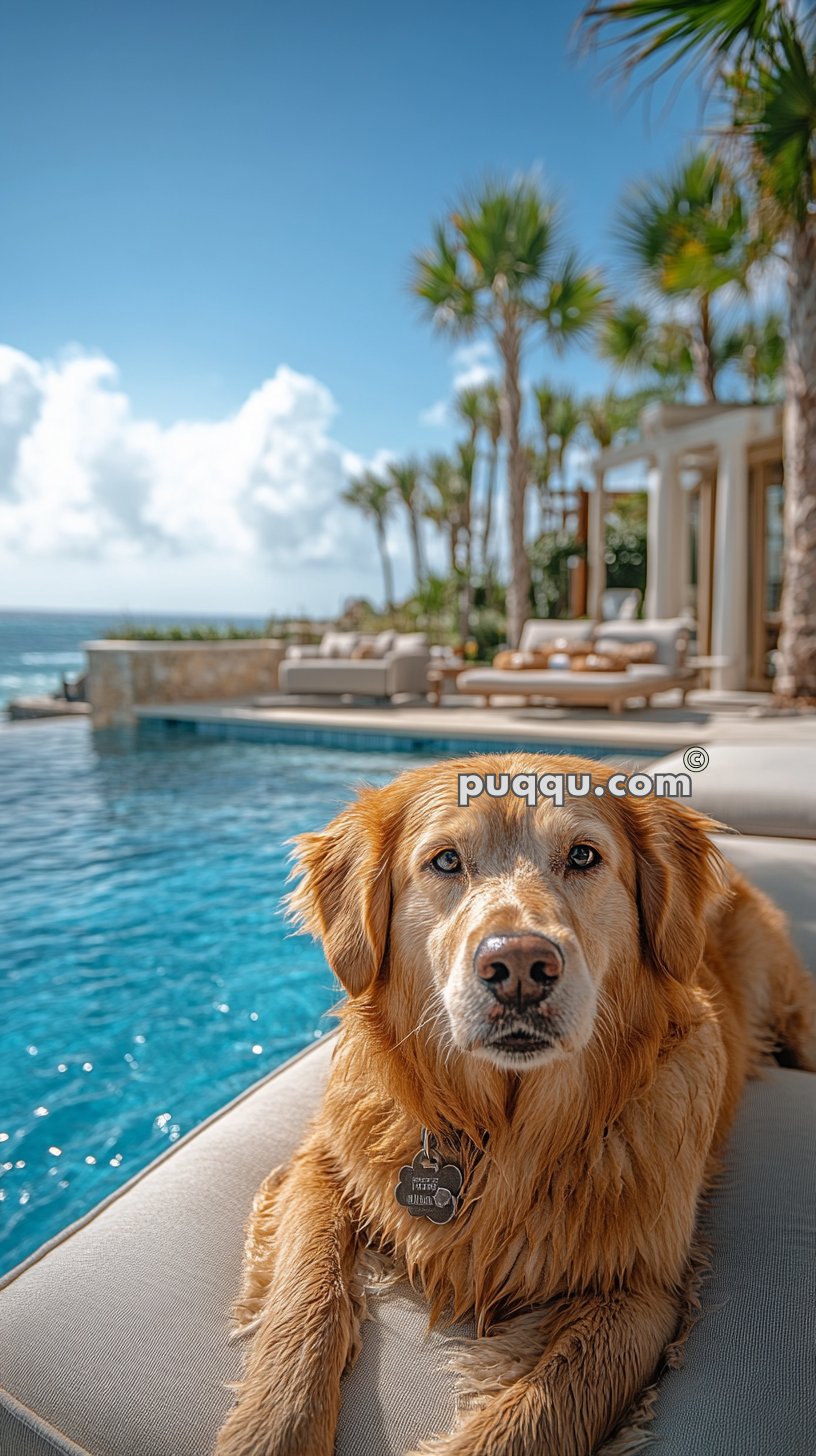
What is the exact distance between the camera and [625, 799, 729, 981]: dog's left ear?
4.12 feet

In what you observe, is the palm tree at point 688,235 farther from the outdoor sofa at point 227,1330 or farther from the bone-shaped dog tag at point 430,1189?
the bone-shaped dog tag at point 430,1189

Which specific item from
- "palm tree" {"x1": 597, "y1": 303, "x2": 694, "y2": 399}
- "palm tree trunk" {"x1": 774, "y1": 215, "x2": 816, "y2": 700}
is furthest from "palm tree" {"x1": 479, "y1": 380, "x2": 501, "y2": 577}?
"palm tree trunk" {"x1": 774, "y1": 215, "x2": 816, "y2": 700}

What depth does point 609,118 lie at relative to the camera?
17.1 metres

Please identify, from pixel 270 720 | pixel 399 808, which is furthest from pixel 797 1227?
pixel 270 720

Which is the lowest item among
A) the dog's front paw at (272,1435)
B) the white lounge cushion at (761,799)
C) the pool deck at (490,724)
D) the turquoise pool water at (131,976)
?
the turquoise pool water at (131,976)

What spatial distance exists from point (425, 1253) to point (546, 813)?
665 millimetres

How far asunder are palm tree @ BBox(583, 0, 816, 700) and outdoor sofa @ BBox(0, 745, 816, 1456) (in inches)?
270

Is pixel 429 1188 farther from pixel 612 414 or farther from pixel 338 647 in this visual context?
pixel 612 414

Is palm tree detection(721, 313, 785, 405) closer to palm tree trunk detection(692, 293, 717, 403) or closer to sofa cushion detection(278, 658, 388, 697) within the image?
palm tree trunk detection(692, 293, 717, 403)

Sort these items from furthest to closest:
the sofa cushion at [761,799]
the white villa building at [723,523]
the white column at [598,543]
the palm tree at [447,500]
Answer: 1. the palm tree at [447,500]
2. the white column at [598,543]
3. the white villa building at [723,523]
4. the sofa cushion at [761,799]

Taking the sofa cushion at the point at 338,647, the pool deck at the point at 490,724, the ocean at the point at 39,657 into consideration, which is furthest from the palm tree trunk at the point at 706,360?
the ocean at the point at 39,657

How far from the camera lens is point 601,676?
1082 centimetres

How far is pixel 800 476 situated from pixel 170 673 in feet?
31.5

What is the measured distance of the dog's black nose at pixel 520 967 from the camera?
0.97 m
